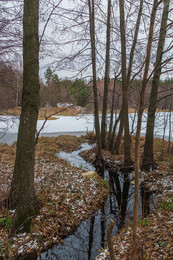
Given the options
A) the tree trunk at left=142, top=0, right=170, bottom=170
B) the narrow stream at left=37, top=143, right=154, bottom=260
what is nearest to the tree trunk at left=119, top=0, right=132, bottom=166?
the tree trunk at left=142, top=0, right=170, bottom=170

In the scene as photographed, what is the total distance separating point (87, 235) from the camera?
3484mm

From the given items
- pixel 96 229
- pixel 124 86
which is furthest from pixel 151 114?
pixel 96 229

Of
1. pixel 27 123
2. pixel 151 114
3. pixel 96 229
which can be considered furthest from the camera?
pixel 151 114

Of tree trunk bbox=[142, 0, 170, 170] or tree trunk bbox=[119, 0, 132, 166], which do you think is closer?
tree trunk bbox=[142, 0, 170, 170]

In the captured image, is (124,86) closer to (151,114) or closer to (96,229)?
(151,114)

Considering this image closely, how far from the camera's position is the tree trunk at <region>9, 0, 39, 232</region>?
2782mm

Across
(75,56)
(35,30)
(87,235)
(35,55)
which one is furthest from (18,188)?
(75,56)

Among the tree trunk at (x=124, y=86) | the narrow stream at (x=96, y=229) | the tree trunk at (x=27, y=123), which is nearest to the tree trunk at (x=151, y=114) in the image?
the tree trunk at (x=124, y=86)

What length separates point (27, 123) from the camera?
292 centimetres

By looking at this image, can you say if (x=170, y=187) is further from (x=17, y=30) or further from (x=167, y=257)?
(x=17, y=30)

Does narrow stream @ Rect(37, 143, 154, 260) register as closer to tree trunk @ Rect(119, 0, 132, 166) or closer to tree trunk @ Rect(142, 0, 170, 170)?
tree trunk @ Rect(142, 0, 170, 170)

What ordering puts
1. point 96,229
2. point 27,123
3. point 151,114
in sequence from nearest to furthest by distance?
point 27,123, point 96,229, point 151,114

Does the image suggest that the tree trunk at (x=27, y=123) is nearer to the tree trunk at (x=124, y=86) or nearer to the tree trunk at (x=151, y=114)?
the tree trunk at (x=124, y=86)

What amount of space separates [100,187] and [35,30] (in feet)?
14.6
